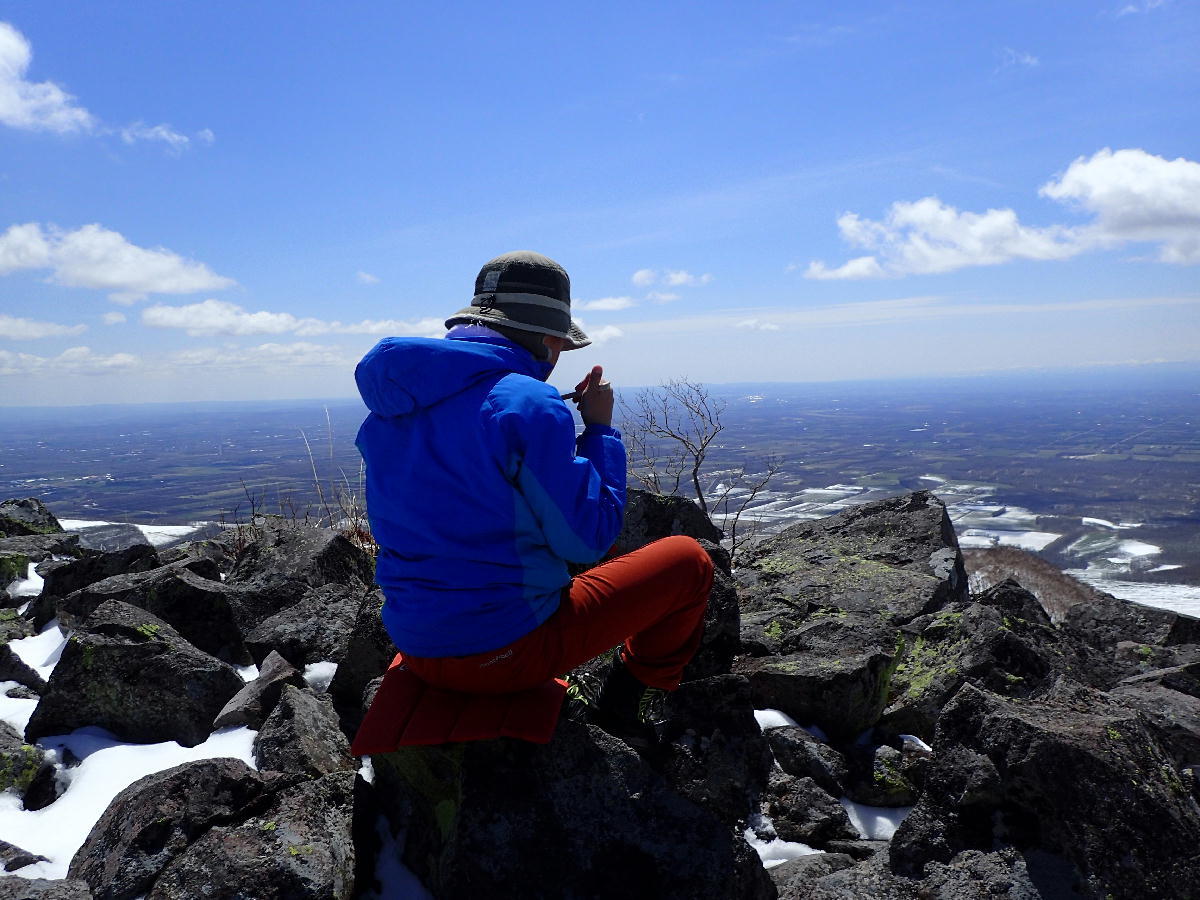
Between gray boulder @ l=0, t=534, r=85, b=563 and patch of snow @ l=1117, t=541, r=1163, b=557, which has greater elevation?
gray boulder @ l=0, t=534, r=85, b=563

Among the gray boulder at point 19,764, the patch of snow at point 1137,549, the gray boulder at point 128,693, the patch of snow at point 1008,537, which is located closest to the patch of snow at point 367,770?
the gray boulder at point 128,693

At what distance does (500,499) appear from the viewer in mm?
3072

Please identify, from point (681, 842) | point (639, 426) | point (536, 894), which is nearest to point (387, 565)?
point (536, 894)

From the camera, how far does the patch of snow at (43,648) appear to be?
6014 mm

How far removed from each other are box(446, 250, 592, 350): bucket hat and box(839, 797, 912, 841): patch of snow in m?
3.40

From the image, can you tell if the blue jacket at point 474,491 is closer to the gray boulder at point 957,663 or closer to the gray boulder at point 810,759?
the gray boulder at point 810,759

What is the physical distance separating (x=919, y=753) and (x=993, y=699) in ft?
4.73

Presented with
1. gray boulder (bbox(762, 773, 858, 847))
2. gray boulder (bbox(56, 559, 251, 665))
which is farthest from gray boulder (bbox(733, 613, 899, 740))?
gray boulder (bbox(56, 559, 251, 665))

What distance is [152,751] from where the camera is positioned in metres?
4.65

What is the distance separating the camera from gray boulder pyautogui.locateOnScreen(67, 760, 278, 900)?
3148 millimetres

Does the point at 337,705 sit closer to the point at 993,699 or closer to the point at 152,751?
the point at 152,751

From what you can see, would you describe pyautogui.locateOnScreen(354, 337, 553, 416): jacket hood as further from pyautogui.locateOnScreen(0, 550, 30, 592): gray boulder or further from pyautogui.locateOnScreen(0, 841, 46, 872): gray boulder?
pyautogui.locateOnScreen(0, 550, 30, 592): gray boulder

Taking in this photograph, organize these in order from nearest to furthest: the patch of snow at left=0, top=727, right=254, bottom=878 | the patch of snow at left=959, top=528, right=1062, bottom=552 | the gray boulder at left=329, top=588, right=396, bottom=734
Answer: the patch of snow at left=0, top=727, right=254, bottom=878 → the gray boulder at left=329, top=588, right=396, bottom=734 → the patch of snow at left=959, top=528, right=1062, bottom=552

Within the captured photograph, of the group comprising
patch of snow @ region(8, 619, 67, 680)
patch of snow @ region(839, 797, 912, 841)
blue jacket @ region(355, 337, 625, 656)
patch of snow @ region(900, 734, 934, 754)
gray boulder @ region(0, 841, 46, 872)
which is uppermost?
blue jacket @ region(355, 337, 625, 656)
